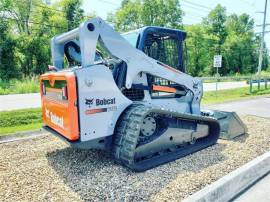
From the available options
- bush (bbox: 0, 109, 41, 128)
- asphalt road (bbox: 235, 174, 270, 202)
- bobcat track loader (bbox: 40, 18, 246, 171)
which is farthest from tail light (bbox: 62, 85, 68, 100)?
bush (bbox: 0, 109, 41, 128)

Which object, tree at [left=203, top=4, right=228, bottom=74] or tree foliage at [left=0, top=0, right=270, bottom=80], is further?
tree at [left=203, top=4, right=228, bottom=74]

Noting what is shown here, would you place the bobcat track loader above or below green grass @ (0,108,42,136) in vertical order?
above

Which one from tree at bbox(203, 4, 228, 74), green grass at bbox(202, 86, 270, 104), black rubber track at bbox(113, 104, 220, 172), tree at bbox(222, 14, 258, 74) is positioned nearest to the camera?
black rubber track at bbox(113, 104, 220, 172)

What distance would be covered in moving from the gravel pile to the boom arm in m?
1.32

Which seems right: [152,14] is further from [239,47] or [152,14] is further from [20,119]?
[20,119]

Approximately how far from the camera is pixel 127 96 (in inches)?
193

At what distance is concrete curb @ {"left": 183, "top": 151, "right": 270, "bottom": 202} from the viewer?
11.6 ft

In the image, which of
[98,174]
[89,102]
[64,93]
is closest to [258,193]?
[98,174]

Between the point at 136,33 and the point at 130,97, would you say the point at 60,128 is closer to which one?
the point at 130,97

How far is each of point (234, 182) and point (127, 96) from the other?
2142 millimetres

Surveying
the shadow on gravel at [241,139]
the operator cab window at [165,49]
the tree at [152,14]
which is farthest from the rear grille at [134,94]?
the tree at [152,14]

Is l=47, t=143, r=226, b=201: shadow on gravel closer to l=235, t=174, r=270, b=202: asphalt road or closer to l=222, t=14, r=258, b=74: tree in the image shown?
l=235, t=174, r=270, b=202: asphalt road

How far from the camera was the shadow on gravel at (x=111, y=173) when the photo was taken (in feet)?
12.1

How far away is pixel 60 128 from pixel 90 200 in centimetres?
140
